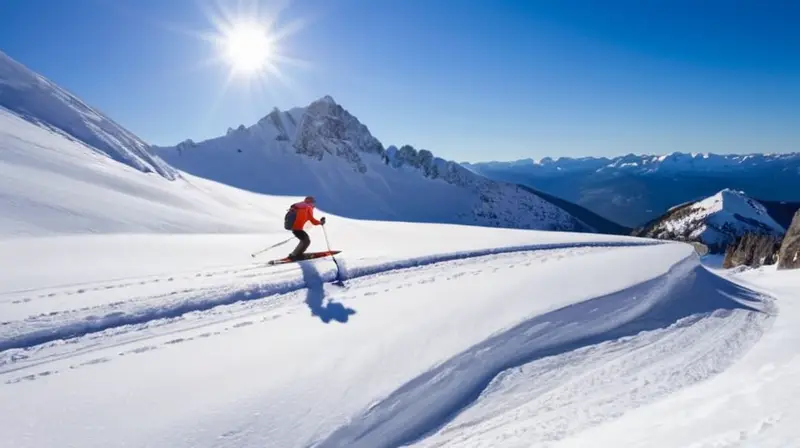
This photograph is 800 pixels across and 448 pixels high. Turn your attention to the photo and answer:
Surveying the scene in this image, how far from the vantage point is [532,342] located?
6820mm

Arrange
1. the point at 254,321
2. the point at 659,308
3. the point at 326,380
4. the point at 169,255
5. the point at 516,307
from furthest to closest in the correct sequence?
the point at 169,255, the point at 659,308, the point at 516,307, the point at 254,321, the point at 326,380

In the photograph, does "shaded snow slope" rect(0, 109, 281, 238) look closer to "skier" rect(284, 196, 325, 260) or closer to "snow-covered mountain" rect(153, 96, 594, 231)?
"skier" rect(284, 196, 325, 260)

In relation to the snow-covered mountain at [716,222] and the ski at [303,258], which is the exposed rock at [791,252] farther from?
the snow-covered mountain at [716,222]

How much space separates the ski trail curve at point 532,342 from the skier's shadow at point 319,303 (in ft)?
6.53

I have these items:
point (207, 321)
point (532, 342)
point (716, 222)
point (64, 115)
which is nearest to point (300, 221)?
point (207, 321)

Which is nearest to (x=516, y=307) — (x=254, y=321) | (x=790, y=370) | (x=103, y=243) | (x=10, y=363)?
(x=790, y=370)

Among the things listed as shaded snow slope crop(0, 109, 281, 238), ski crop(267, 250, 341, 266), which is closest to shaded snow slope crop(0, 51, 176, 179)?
shaded snow slope crop(0, 109, 281, 238)

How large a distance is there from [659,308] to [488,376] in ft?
17.5

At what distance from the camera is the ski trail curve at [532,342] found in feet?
15.6

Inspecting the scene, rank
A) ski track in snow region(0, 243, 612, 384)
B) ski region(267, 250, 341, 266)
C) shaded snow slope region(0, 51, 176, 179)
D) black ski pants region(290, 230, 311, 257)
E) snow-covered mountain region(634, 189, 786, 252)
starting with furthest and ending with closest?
snow-covered mountain region(634, 189, 786, 252)
shaded snow slope region(0, 51, 176, 179)
black ski pants region(290, 230, 311, 257)
ski region(267, 250, 341, 266)
ski track in snow region(0, 243, 612, 384)

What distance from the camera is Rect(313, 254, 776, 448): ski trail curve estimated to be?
475cm

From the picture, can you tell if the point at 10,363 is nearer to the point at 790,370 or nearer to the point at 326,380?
the point at 326,380

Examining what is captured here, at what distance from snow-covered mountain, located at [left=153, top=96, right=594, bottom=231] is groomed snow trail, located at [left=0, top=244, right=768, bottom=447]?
3638 inches

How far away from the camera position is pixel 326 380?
5031 mm
